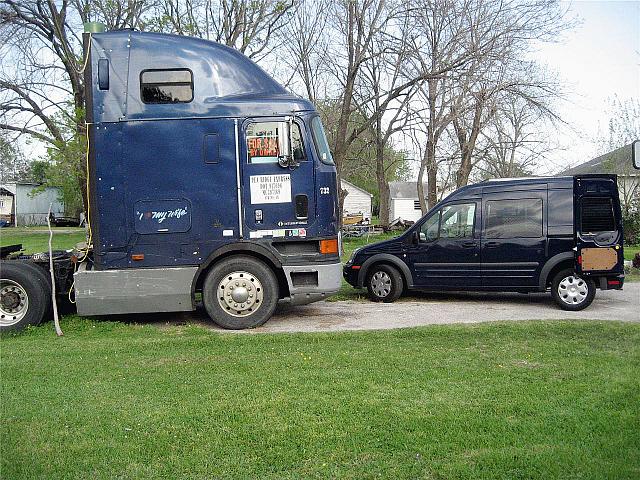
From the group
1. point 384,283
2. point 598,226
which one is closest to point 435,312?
point 384,283

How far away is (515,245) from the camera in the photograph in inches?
428

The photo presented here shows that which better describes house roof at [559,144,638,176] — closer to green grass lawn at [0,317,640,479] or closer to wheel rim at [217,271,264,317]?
wheel rim at [217,271,264,317]

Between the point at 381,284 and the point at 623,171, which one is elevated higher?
the point at 623,171

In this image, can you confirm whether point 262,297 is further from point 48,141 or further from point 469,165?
point 48,141

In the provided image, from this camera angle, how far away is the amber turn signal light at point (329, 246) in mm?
9344

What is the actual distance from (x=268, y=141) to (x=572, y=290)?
5.50 meters

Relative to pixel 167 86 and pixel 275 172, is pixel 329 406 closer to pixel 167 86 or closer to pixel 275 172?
pixel 275 172

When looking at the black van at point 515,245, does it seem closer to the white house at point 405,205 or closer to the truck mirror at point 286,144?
the truck mirror at point 286,144

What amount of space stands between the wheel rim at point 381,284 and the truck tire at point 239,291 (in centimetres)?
306

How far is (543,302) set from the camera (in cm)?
1159

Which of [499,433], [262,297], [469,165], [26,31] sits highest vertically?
[26,31]

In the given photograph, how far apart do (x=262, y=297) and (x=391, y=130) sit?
16025 mm

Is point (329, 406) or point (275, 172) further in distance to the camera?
point (275, 172)

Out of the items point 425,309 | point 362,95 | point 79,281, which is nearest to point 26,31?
point 362,95
